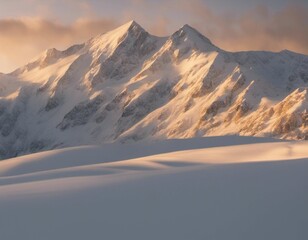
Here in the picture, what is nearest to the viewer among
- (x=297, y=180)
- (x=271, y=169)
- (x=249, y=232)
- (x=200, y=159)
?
(x=249, y=232)

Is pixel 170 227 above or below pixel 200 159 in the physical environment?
below

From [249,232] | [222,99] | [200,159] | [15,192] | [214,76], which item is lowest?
[249,232]

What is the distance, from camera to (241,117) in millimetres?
151875

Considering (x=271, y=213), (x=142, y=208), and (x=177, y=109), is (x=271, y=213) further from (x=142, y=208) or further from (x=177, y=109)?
(x=177, y=109)

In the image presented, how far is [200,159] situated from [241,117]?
133888mm

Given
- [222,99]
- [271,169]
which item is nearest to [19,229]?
[271,169]

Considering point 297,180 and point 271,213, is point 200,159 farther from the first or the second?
point 271,213

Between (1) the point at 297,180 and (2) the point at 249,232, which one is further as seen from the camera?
(1) the point at 297,180

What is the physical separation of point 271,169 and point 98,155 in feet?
68.5

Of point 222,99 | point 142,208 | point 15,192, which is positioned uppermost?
point 222,99

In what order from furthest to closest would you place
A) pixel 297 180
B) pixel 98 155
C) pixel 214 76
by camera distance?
pixel 214 76 → pixel 98 155 → pixel 297 180

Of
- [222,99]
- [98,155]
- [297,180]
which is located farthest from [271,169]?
[222,99]

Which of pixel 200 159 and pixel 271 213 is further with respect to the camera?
pixel 200 159

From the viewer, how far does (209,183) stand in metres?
11.0
